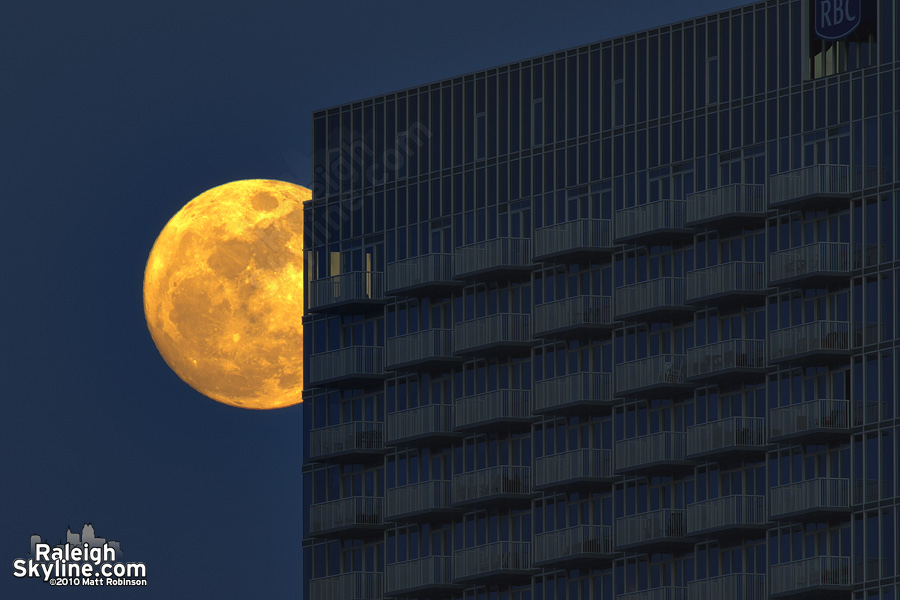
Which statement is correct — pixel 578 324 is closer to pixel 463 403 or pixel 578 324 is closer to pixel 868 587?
pixel 463 403

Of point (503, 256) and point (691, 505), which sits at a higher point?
point (503, 256)

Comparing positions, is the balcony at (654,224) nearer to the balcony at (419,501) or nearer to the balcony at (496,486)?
the balcony at (496,486)

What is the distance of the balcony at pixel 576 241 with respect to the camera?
618 ft

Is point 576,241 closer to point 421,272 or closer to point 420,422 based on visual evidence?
point 421,272

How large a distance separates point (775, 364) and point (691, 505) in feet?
26.2

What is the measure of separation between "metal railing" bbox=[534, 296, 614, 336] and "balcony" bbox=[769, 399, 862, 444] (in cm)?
1369

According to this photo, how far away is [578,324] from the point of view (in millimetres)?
188250

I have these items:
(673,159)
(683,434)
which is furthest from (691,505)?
(673,159)

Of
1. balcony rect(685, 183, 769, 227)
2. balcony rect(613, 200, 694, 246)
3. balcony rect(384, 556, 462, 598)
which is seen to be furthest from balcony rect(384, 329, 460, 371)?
balcony rect(685, 183, 769, 227)

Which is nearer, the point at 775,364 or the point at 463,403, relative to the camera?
the point at 775,364

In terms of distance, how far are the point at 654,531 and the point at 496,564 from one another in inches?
437

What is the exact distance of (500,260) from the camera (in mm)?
193125

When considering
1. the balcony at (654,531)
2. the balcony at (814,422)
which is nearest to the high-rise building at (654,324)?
the balcony at (814,422)

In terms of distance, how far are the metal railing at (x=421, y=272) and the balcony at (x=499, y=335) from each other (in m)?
3.26
